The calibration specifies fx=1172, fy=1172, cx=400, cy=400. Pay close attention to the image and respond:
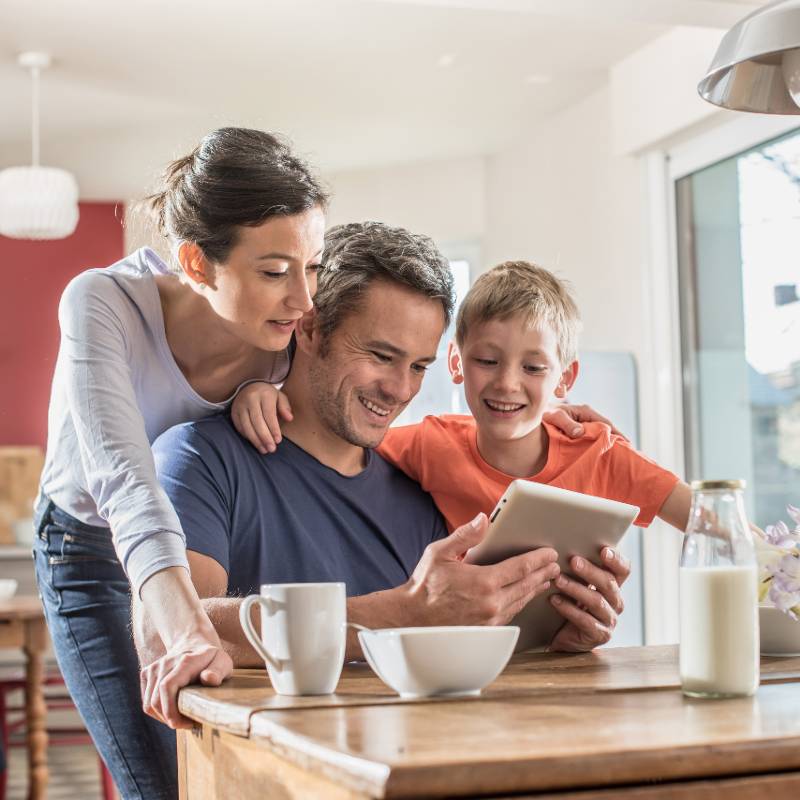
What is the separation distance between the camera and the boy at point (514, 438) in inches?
75.4

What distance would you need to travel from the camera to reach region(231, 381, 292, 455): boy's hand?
5.69 ft

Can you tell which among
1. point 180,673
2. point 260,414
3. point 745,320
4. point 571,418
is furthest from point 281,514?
point 745,320

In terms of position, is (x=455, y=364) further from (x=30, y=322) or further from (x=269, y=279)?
(x=30, y=322)

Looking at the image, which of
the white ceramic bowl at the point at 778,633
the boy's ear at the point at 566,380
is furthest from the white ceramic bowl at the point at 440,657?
→ the boy's ear at the point at 566,380

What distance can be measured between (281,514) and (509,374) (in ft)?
1.51

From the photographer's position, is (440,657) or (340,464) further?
(340,464)

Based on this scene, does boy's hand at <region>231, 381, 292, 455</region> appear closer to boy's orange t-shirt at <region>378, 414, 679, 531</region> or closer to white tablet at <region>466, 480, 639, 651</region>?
boy's orange t-shirt at <region>378, 414, 679, 531</region>

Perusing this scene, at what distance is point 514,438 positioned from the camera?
6.47ft

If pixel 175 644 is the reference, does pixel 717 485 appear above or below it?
above

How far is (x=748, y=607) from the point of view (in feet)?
3.61

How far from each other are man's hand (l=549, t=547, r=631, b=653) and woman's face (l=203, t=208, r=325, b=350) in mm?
554

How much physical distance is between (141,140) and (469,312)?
12.8 ft

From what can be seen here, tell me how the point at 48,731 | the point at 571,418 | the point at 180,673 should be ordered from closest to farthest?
the point at 180,673
the point at 571,418
the point at 48,731

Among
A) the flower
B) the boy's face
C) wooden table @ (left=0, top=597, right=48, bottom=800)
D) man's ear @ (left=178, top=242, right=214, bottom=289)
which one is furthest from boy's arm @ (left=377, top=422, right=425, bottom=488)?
wooden table @ (left=0, top=597, right=48, bottom=800)
